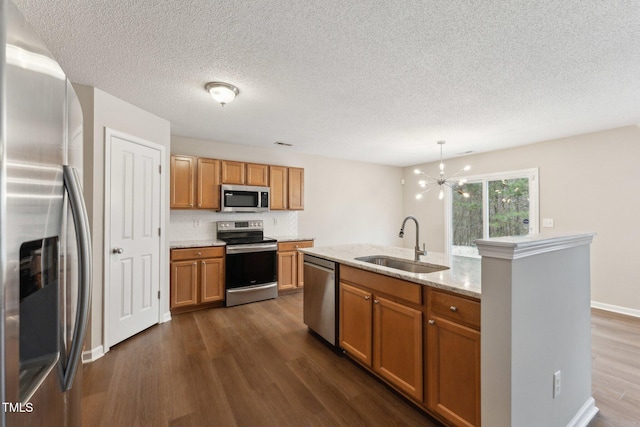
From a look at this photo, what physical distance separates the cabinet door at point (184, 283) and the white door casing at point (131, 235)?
26cm

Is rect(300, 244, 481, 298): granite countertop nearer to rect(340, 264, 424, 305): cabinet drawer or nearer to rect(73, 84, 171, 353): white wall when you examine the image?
rect(340, 264, 424, 305): cabinet drawer

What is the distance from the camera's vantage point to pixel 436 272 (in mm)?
1864

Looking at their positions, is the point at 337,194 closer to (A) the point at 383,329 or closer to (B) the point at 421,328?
(A) the point at 383,329

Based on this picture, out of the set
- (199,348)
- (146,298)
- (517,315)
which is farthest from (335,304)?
(146,298)

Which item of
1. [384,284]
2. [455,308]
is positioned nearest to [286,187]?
[384,284]

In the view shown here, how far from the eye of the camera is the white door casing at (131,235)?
2641 millimetres

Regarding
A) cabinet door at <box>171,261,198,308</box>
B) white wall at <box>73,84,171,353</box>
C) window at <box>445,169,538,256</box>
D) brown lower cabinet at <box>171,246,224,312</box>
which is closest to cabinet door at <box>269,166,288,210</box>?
brown lower cabinet at <box>171,246,224,312</box>

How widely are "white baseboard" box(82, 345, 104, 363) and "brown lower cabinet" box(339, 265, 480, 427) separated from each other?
2.29 m

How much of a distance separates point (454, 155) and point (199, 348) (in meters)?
Answer: 5.20

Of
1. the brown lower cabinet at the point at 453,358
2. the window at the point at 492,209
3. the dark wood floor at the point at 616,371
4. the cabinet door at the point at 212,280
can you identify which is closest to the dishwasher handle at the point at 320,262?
the brown lower cabinet at the point at 453,358

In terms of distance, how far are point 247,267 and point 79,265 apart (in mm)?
3196

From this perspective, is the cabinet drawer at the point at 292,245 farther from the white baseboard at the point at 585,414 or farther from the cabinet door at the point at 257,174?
the white baseboard at the point at 585,414

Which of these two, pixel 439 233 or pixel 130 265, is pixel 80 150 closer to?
pixel 130 265

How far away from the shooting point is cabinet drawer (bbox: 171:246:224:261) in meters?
3.49
